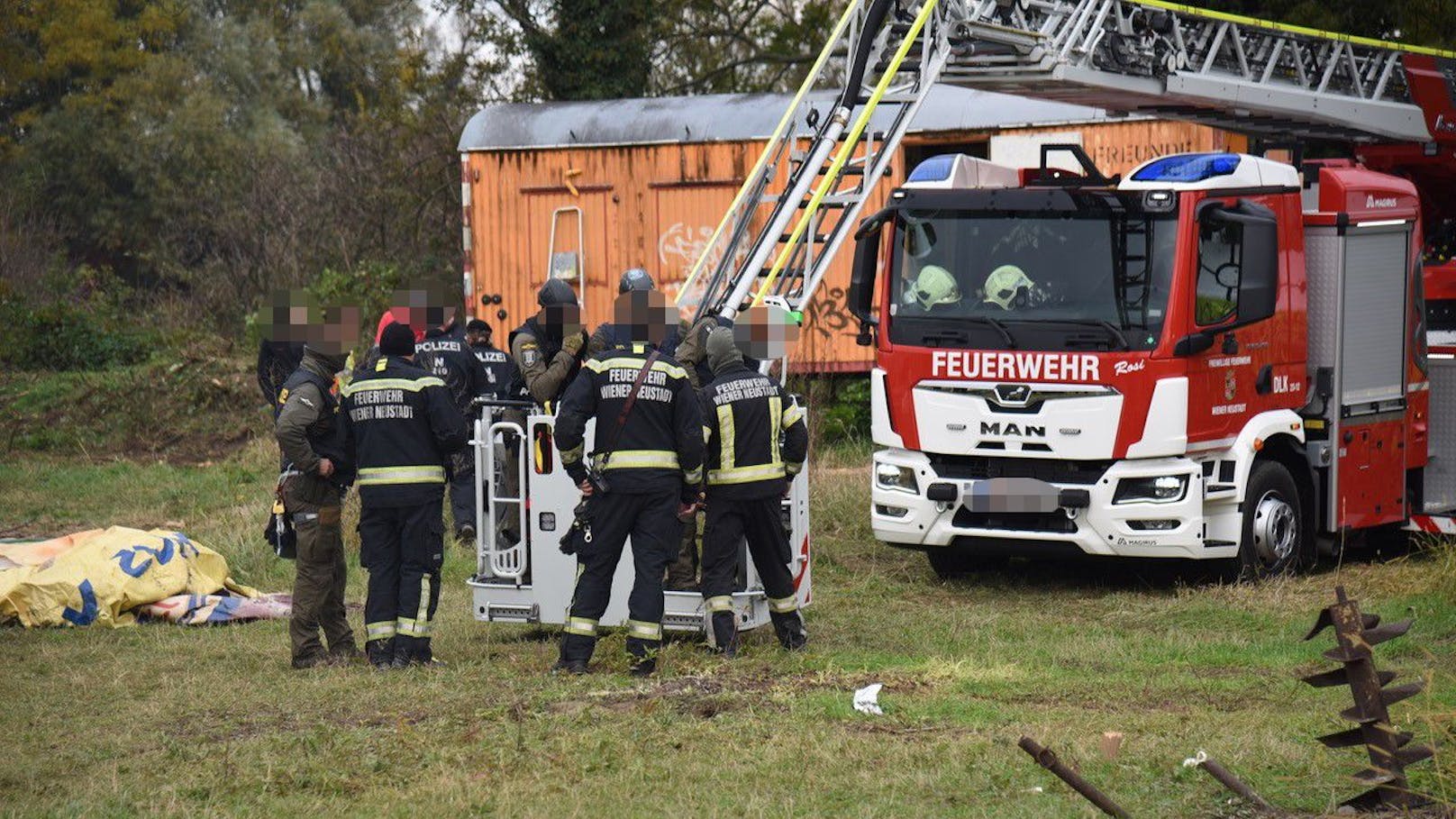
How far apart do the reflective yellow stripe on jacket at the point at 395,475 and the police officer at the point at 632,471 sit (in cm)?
71

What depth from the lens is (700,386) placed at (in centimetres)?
902

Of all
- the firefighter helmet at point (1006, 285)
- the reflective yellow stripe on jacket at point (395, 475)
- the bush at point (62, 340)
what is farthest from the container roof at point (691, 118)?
the reflective yellow stripe on jacket at point (395, 475)

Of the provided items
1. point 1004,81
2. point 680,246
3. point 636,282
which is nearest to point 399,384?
point 636,282

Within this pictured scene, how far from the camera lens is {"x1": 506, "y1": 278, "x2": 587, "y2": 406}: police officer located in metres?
9.31

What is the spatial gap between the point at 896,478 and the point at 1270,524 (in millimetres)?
2300

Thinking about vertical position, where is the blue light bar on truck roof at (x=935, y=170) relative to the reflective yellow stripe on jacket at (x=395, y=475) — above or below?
above

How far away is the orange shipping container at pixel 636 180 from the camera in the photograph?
1670cm

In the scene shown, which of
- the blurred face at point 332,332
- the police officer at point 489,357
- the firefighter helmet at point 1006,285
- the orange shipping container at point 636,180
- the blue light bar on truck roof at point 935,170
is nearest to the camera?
the blurred face at point 332,332

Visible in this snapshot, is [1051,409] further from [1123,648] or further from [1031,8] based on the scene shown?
[1031,8]

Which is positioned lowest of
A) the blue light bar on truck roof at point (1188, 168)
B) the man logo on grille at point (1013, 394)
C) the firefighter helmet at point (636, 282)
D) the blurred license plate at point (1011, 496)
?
the blurred license plate at point (1011, 496)

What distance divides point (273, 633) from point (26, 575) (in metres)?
1.51

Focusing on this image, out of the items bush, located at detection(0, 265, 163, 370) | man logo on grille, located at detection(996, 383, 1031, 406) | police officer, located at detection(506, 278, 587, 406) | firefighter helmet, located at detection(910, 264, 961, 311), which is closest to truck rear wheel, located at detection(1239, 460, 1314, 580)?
man logo on grille, located at detection(996, 383, 1031, 406)

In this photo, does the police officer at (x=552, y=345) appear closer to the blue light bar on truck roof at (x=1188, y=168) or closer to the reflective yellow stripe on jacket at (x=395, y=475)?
the reflective yellow stripe on jacket at (x=395, y=475)

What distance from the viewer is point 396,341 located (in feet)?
27.5
